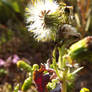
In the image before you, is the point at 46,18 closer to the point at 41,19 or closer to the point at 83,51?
the point at 41,19

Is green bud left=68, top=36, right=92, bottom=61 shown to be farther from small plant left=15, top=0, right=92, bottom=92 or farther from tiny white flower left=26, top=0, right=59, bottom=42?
tiny white flower left=26, top=0, right=59, bottom=42

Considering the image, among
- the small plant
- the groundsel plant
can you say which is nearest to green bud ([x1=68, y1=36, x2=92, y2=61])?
the small plant

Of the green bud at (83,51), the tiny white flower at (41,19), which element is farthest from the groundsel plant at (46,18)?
the green bud at (83,51)

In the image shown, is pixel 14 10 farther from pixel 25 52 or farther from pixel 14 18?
pixel 25 52

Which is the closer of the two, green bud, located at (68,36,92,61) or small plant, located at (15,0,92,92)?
green bud, located at (68,36,92,61)

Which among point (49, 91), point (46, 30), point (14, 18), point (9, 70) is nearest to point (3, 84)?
point (9, 70)

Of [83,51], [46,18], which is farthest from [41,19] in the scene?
[83,51]
